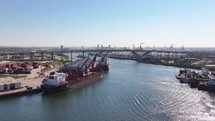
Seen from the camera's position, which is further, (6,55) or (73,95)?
(6,55)

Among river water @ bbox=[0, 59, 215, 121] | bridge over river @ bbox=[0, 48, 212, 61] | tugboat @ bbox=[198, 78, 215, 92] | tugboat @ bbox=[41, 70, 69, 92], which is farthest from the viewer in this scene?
bridge over river @ bbox=[0, 48, 212, 61]

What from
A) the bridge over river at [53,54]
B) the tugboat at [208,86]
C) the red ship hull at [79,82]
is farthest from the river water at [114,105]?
the bridge over river at [53,54]

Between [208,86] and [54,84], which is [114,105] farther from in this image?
[208,86]

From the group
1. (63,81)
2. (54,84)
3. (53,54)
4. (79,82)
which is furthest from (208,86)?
(53,54)

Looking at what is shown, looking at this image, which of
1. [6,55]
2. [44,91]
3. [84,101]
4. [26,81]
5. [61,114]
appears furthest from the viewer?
[6,55]

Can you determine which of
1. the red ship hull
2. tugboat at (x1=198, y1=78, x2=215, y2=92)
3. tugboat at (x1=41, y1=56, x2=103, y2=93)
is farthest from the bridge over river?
tugboat at (x1=198, y1=78, x2=215, y2=92)

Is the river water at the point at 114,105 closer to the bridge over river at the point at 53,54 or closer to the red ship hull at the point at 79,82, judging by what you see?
the red ship hull at the point at 79,82

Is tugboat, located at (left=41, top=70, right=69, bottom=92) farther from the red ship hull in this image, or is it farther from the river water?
the river water

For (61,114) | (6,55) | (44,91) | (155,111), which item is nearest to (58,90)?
(44,91)

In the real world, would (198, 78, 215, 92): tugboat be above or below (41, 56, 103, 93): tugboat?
below

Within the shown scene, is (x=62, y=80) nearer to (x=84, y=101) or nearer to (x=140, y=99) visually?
(x=84, y=101)
